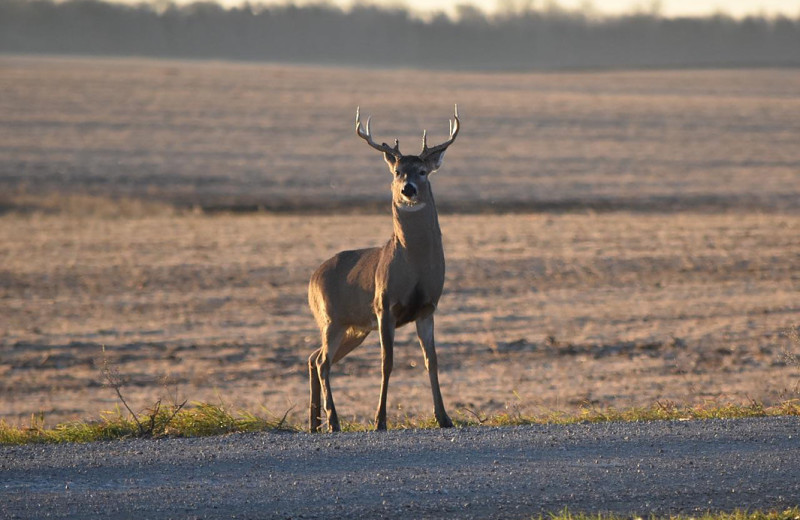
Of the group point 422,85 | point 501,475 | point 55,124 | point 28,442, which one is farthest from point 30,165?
point 422,85

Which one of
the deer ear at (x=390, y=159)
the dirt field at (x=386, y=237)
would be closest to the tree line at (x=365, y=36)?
the dirt field at (x=386, y=237)

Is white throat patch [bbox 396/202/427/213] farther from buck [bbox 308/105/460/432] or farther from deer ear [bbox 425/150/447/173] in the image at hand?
deer ear [bbox 425/150/447/173]

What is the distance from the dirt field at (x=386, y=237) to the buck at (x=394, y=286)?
5.97ft

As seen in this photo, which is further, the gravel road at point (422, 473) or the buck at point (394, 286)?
the buck at point (394, 286)

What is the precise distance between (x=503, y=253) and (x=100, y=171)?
1722 cm

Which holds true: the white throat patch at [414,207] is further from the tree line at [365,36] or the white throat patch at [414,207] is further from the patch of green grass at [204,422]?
the tree line at [365,36]

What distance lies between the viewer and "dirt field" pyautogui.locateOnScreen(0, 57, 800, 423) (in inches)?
597

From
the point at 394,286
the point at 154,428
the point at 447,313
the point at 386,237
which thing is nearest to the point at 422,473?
the point at 394,286

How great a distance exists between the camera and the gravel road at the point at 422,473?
775 cm

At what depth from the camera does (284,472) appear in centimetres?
850

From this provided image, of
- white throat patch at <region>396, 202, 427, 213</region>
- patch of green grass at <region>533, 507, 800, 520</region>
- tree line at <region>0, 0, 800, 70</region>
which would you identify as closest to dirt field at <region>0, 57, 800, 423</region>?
white throat patch at <region>396, 202, 427, 213</region>

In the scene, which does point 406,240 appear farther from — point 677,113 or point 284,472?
point 677,113

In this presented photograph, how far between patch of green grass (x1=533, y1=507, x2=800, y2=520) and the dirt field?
407cm

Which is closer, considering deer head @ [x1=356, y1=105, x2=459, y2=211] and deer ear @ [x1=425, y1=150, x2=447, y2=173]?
deer head @ [x1=356, y1=105, x2=459, y2=211]
